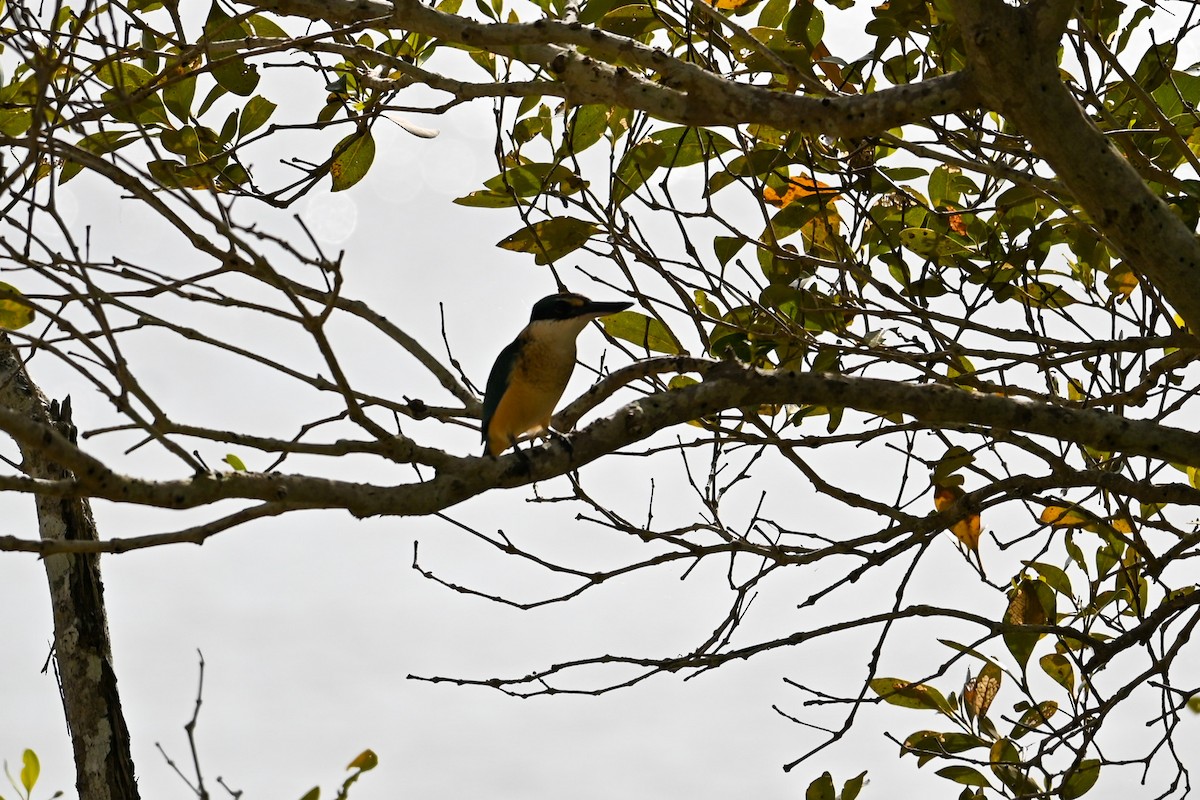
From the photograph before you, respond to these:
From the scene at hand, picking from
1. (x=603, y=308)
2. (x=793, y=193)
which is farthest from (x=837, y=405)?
(x=603, y=308)

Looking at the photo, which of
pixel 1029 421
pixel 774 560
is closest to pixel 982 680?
pixel 774 560

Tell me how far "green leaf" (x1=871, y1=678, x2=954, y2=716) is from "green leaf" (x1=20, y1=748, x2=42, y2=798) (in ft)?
8.44

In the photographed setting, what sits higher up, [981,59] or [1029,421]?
[981,59]

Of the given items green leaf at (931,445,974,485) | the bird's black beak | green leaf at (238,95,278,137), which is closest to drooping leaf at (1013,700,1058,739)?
green leaf at (931,445,974,485)

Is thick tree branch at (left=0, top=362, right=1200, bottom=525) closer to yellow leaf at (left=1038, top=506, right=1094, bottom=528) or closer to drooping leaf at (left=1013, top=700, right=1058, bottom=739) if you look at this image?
yellow leaf at (left=1038, top=506, right=1094, bottom=528)

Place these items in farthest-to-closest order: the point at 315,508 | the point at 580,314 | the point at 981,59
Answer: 1. the point at 580,314
2. the point at 981,59
3. the point at 315,508

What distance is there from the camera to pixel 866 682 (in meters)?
3.67

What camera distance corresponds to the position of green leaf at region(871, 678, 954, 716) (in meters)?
3.78

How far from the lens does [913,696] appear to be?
3.79 metres

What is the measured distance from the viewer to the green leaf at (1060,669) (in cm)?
392

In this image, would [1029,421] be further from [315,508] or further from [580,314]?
[580,314]

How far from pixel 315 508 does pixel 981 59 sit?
1679mm

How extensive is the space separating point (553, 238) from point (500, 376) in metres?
1.41

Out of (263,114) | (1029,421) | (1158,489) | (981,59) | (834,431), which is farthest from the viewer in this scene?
(834,431)
